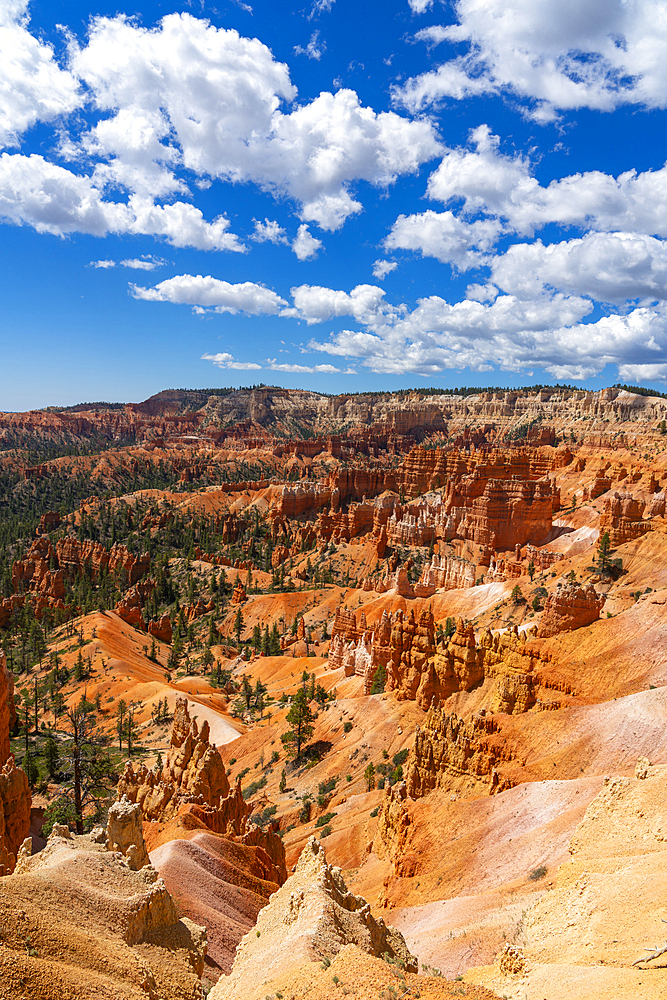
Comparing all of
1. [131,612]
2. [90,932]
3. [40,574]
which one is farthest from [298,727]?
[40,574]

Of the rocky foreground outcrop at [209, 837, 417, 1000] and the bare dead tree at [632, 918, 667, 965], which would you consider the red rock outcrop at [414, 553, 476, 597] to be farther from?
the bare dead tree at [632, 918, 667, 965]

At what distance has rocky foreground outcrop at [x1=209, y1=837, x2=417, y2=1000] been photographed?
10570mm

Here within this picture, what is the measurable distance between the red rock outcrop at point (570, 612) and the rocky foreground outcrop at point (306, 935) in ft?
78.2

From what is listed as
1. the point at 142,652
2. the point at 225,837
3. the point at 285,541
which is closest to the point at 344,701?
the point at 225,837

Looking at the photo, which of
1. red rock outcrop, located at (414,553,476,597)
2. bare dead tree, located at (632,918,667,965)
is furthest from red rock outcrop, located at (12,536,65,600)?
bare dead tree, located at (632,918,667,965)

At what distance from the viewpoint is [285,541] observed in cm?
11250

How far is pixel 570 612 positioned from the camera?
33.7m

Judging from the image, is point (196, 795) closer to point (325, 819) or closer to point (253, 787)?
point (325, 819)

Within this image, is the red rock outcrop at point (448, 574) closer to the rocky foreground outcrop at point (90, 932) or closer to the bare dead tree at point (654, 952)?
the rocky foreground outcrop at point (90, 932)

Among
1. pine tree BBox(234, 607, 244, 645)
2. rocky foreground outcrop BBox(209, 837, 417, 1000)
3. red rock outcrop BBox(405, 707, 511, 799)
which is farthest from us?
pine tree BBox(234, 607, 244, 645)

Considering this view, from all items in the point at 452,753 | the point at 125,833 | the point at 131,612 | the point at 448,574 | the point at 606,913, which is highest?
the point at 606,913

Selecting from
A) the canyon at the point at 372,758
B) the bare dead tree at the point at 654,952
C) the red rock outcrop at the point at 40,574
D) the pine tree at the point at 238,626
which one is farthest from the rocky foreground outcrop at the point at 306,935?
the red rock outcrop at the point at 40,574

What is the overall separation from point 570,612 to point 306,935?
1072 inches

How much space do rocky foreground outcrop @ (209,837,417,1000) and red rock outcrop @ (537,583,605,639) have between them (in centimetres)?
2383
